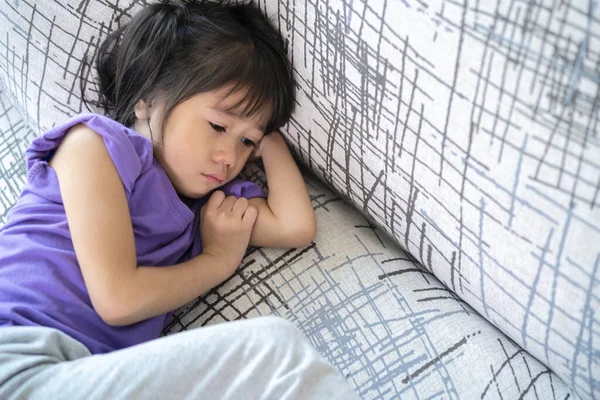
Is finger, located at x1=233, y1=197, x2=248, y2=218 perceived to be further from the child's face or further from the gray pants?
the gray pants

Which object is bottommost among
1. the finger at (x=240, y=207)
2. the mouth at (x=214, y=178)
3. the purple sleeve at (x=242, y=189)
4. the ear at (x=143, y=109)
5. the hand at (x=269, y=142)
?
the finger at (x=240, y=207)

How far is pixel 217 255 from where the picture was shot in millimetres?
861

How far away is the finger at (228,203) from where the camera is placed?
0.92 m

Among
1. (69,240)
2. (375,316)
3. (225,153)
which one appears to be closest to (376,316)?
(375,316)

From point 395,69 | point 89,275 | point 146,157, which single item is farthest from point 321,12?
point 89,275

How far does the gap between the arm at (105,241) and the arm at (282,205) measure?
0.15 m

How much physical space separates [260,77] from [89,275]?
0.36m

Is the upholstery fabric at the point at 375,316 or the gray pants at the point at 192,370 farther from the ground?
the gray pants at the point at 192,370

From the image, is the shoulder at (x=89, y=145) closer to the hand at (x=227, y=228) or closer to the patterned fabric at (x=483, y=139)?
the hand at (x=227, y=228)

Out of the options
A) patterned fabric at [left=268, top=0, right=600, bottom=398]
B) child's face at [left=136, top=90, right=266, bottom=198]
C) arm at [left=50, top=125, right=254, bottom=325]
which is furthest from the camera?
child's face at [left=136, top=90, right=266, bottom=198]

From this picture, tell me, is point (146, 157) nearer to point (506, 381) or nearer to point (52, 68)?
point (52, 68)

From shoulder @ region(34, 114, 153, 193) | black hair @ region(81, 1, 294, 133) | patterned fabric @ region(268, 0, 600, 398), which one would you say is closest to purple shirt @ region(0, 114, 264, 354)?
shoulder @ region(34, 114, 153, 193)

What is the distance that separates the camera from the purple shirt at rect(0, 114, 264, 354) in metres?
0.75

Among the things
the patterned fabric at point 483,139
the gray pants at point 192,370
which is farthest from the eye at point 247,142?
the gray pants at point 192,370
